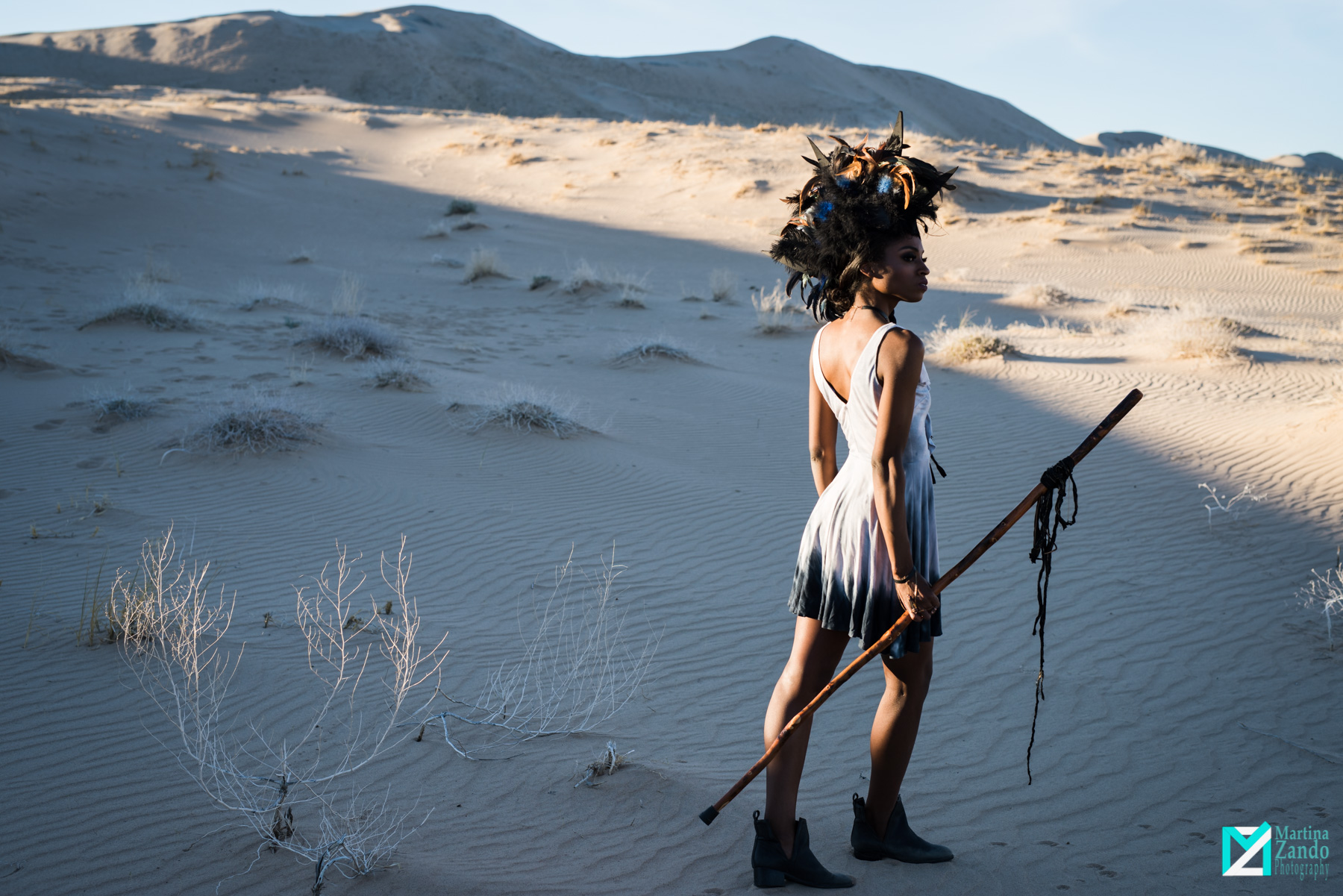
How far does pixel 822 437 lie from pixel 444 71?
6150 centimetres

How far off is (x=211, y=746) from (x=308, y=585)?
228 centimetres

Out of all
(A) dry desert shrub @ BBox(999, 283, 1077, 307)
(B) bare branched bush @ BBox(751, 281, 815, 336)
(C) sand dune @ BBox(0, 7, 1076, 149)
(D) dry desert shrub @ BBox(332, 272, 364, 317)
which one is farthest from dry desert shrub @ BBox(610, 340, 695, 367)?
(C) sand dune @ BBox(0, 7, 1076, 149)

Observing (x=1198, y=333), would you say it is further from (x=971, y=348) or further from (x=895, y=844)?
(x=895, y=844)

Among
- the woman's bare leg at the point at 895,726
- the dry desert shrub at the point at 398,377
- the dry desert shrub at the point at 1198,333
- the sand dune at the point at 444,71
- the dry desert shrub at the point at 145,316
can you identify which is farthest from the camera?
the sand dune at the point at 444,71

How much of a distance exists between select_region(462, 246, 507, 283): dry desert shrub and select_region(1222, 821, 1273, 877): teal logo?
53.0 ft

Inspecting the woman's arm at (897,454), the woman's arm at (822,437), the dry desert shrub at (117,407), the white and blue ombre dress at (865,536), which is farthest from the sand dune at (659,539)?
the woman's arm at (822,437)

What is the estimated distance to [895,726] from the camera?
248cm

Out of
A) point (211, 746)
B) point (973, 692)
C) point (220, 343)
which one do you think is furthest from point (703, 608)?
point (220, 343)

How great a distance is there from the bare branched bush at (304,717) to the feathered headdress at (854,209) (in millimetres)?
2188

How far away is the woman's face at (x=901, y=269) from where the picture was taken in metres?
2.25

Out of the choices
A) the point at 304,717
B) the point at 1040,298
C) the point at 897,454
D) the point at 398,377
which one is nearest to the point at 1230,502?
the point at 897,454

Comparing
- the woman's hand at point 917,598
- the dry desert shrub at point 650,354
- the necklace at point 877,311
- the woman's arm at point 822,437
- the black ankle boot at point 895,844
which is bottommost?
the black ankle boot at point 895,844

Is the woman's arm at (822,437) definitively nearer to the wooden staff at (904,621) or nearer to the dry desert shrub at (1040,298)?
the wooden staff at (904,621)

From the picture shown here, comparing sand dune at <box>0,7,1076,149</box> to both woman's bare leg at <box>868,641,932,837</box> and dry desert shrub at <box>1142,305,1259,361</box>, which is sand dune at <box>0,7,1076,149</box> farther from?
woman's bare leg at <box>868,641,932,837</box>
